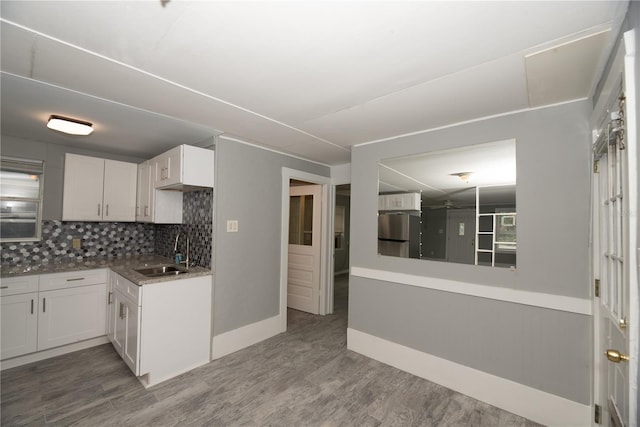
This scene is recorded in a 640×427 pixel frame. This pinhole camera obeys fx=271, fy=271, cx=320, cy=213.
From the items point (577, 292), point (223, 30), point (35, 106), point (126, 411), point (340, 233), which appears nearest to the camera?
point (223, 30)

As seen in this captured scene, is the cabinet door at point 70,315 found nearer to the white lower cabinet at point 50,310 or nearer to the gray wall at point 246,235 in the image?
the white lower cabinet at point 50,310

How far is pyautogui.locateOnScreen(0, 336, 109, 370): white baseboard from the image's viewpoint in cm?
256

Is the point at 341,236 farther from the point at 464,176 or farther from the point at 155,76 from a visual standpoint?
the point at 155,76

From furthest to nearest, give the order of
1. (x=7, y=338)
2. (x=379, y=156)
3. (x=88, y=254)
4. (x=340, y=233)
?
1. (x=340, y=233)
2. (x=88, y=254)
3. (x=379, y=156)
4. (x=7, y=338)

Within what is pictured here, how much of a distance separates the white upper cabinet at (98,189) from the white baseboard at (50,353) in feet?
4.61

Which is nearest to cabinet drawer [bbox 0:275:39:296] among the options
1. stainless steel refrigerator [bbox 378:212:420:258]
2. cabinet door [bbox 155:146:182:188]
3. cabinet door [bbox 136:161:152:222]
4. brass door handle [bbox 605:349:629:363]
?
cabinet door [bbox 136:161:152:222]

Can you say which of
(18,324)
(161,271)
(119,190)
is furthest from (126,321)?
(119,190)

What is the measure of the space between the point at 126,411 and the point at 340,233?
222 inches

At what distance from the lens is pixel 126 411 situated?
203 centimetres

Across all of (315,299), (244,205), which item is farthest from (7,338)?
(315,299)

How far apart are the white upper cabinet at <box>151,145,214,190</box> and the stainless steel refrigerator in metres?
1.88

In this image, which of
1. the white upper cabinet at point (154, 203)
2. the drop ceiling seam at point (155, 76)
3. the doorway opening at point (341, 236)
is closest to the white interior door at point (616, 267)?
the drop ceiling seam at point (155, 76)

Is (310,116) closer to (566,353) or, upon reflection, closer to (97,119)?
(97,119)

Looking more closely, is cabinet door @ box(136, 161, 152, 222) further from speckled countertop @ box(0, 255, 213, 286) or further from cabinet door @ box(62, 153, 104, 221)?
speckled countertop @ box(0, 255, 213, 286)
